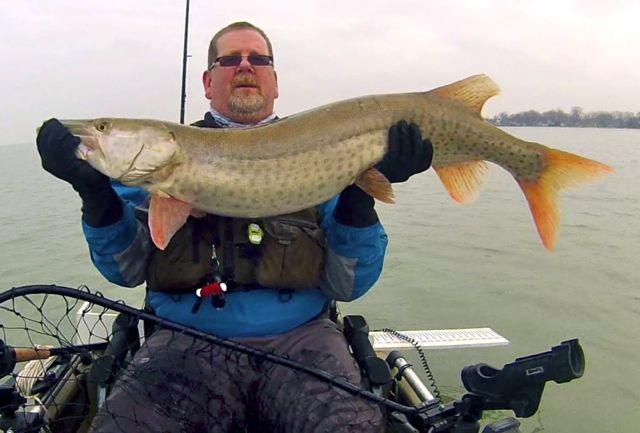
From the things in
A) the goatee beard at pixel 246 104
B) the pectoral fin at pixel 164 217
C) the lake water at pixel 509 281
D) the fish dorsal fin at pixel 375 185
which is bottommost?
the lake water at pixel 509 281

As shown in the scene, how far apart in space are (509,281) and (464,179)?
655 centimetres

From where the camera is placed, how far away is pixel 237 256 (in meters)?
2.64

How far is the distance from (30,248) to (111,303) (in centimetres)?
1129

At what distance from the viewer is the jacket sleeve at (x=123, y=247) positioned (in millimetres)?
2496

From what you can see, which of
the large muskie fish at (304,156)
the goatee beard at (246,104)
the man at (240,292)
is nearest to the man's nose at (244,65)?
the goatee beard at (246,104)

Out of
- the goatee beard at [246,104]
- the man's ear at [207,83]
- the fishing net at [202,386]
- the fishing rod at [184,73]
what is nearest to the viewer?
the fishing net at [202,386]

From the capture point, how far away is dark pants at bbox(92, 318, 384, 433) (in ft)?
7.20

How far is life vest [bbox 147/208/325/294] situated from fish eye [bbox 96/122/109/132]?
1.97ft

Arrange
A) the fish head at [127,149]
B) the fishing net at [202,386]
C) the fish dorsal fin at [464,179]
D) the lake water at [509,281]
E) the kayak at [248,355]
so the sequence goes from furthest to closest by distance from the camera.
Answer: the lake water at [509,281] → the fish dorsal fin at [464,179] → the fish head at [127,149] → the fishing net at [202,386] → the kayak at [248,355]

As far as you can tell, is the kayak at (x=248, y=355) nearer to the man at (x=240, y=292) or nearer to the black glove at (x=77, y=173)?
the man at (x=240, y=292)

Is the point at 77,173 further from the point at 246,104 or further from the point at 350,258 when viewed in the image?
the point at 350,258

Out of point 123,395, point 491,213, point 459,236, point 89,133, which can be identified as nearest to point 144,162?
point 89,133

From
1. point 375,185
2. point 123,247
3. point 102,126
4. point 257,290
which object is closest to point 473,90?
point 375,185

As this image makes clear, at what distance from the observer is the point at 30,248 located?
39.1 ft
